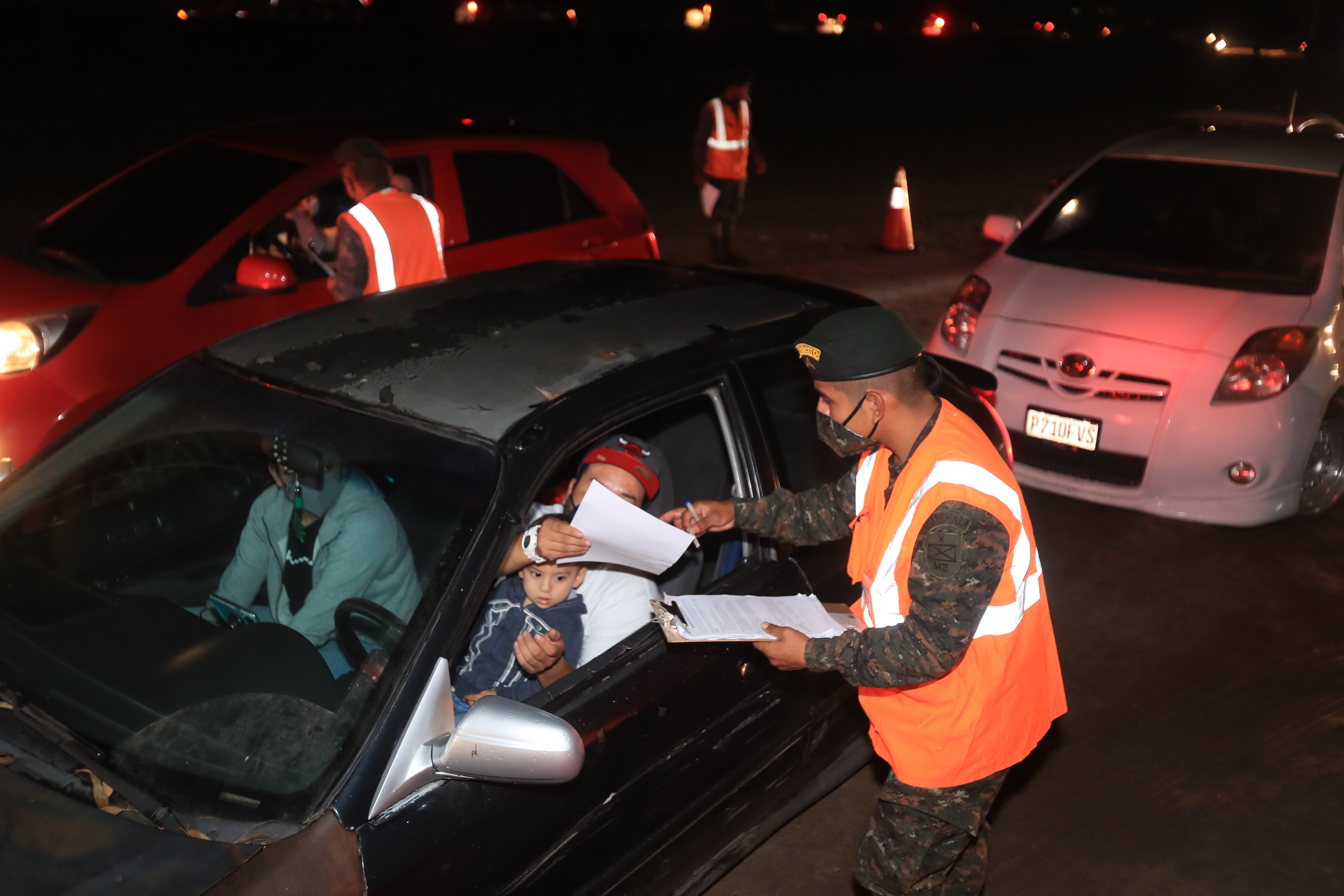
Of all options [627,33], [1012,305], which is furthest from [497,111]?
[1012,305]

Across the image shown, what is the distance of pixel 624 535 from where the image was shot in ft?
9.17

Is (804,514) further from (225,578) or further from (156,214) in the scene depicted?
(156,214)

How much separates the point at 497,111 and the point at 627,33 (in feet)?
35.6

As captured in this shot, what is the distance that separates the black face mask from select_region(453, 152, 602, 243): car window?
159 inches

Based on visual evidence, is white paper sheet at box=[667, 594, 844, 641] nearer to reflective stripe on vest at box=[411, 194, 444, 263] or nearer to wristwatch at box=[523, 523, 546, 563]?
wristwatch at box=[523, 523, 546, 563]

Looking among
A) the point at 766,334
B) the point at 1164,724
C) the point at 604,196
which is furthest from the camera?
the point at 604,196

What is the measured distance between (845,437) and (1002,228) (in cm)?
442

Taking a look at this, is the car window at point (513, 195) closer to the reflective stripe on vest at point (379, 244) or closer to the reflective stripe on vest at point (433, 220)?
the reflective stripe on vest at point (433, 220)

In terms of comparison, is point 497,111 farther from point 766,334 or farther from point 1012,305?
point 766,334

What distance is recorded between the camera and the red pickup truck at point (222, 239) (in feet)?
15.8

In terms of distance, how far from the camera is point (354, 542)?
280 cm

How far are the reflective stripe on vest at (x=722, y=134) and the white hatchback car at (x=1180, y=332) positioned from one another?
4.55 metres

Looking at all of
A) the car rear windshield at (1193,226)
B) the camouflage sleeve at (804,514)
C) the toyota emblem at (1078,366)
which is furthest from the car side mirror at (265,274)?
the car rear windshield at (1193,226)

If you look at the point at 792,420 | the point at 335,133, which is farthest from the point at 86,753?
the point at 335,133
